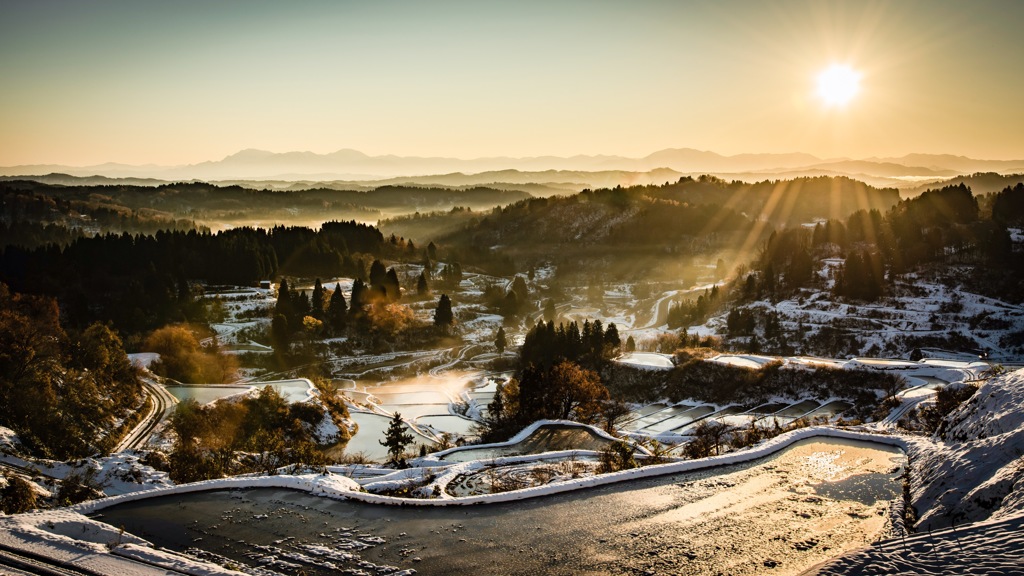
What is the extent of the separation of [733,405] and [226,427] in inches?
1925

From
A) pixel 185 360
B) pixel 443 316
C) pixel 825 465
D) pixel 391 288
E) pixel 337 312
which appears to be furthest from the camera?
pixel 391 288

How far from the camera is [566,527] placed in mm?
17656

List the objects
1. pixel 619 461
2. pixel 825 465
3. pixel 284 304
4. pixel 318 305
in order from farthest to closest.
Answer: pixel 318 305 → pixel 284 304 → pixel 619 461 → pixel 825 465

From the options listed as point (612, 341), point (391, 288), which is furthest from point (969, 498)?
point (391, 288)

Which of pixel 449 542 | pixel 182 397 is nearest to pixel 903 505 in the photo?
pixel 449 542

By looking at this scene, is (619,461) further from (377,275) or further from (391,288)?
(377,275)

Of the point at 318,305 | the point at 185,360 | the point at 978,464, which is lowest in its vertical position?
the point at 185,360

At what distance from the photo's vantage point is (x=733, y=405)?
221 feet

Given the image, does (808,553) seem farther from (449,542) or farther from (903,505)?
(449,542)

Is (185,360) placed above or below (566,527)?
below

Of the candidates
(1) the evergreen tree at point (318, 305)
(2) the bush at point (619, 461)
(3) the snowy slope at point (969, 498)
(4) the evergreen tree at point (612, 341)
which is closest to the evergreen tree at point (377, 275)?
(1) the evergreen tree at point (318, 305)

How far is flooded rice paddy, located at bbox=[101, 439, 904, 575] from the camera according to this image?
15.6 m

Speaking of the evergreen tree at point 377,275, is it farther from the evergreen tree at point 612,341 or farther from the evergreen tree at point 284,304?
the evergreen tree at point 612,341

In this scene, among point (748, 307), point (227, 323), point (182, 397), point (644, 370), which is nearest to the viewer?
point (182, 397)
